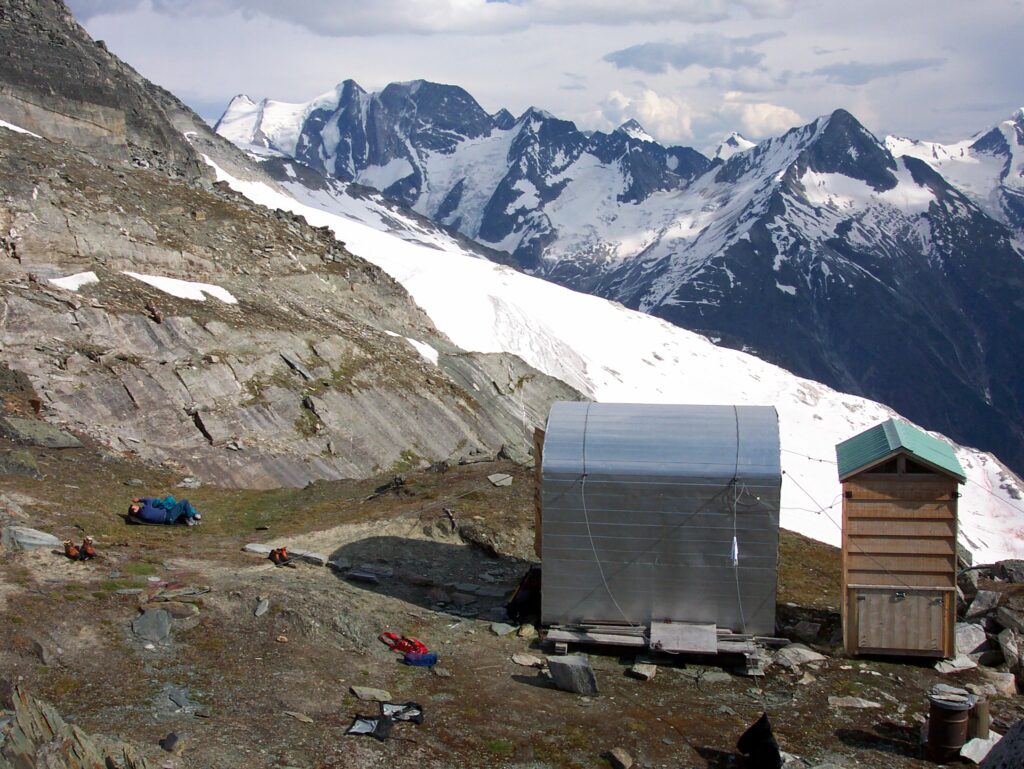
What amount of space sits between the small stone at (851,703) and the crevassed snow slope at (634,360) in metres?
63.4

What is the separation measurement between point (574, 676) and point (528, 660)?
1.60 metres

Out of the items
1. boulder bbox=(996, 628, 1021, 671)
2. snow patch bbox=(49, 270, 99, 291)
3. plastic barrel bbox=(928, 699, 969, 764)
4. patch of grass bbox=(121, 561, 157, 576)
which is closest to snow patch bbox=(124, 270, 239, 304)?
snow patch bbox=(49, 270, 99, 291)

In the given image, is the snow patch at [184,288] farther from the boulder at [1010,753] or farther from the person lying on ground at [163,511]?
the boulder at [1010,753]

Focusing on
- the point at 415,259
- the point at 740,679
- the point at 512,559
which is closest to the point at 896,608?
the point at 740,679

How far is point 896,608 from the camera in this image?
1911 cm

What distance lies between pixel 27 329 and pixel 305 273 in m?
21.0

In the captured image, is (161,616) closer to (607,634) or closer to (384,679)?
(384,679)

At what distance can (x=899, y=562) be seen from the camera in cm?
1906

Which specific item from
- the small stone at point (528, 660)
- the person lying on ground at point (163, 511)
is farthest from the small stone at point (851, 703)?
the person lying on ground at point (163, 511)

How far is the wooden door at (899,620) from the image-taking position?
1898 centimetres

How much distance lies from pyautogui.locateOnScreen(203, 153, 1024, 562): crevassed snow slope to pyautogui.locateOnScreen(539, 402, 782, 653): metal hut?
62187 mm

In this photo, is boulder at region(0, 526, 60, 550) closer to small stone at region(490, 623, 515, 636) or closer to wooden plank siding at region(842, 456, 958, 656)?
small stone at region(490, 623, 515, 636)

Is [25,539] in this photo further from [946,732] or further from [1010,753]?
[1010,753]

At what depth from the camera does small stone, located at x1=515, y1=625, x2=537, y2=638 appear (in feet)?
65.1
